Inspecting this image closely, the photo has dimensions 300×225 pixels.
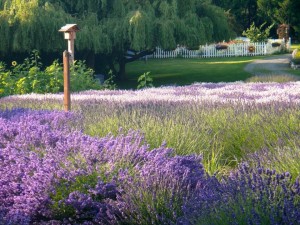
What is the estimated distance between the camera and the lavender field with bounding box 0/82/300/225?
157 inches

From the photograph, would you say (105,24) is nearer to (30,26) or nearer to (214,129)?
(30,26)

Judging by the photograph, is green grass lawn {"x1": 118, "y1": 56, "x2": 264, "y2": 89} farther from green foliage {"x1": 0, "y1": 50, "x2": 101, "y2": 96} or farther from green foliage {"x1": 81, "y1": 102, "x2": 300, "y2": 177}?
green foliage {"x1": 81, "y1": 102, "x2": 300, "y2": 177}

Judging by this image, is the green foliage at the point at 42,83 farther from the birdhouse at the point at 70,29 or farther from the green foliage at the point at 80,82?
the birdhouse at the point at 70,29

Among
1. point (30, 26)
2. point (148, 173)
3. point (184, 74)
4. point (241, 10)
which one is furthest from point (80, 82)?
point (241, 10)

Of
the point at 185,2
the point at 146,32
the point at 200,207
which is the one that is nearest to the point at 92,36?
the point at 146,32

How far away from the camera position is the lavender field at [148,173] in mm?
3984

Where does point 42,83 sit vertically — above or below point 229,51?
above

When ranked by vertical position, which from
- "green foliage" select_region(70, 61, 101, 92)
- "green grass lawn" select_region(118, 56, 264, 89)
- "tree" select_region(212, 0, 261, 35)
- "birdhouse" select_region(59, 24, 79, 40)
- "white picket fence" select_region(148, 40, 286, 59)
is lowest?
"green grass lawn" select_region(118, 56, 264, 89)

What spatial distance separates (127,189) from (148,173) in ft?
0.65

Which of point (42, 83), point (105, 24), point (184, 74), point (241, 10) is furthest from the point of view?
point (241, 10)

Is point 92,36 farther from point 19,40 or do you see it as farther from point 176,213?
point 176,213

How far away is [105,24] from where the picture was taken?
79.7ft

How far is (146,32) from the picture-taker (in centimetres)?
2322

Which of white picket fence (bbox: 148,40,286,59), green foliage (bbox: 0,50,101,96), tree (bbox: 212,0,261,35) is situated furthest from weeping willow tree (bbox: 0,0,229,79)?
tree (bbox: 212,0,261,35)
